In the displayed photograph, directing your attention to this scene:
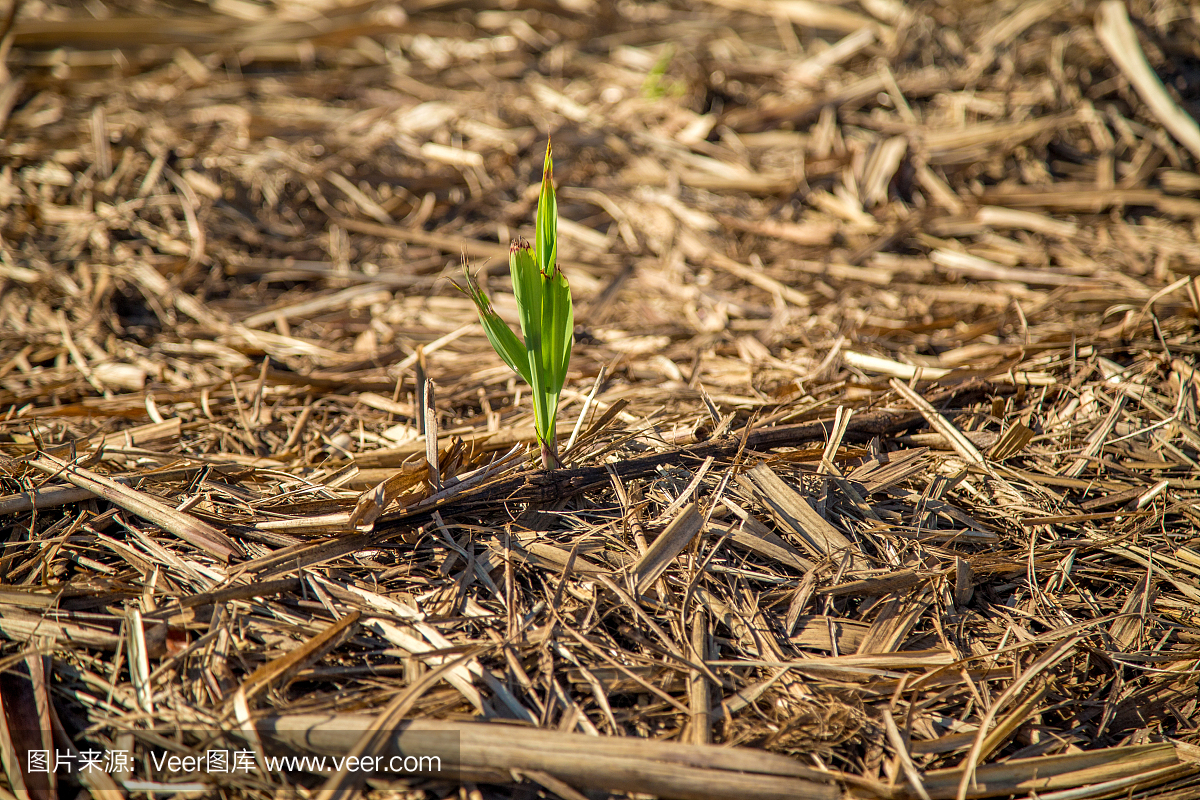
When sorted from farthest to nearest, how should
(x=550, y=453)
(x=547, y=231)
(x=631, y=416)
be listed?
(x=631, y=416), (x=550, y=453), (x=547, y=231)

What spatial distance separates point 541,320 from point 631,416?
0.46m

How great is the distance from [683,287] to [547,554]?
145 centimetres

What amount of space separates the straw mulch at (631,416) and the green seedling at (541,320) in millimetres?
176

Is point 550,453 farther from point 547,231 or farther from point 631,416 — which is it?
point 547,231

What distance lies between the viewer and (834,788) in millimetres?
1110

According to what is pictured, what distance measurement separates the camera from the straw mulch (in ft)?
3.93

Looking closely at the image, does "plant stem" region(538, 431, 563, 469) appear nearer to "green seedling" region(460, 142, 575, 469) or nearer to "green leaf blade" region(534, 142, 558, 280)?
"green seedling" region(460, 142, 575, 469)

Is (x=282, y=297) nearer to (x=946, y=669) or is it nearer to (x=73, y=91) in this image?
(x=73, y=91)

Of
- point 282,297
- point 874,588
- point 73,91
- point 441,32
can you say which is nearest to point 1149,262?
point 874,588

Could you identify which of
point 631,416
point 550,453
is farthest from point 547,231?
point 631,416

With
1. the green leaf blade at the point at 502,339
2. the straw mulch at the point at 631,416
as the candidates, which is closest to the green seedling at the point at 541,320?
the green leaf blade at the point at 502,339

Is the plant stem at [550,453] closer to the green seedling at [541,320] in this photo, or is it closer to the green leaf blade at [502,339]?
the green seedling at [541,320]

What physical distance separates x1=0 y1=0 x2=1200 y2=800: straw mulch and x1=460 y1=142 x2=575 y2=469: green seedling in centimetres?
18

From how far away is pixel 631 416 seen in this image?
69.5 inches
